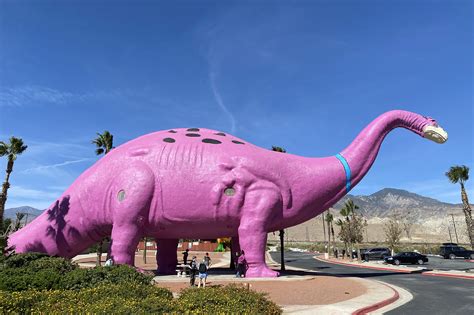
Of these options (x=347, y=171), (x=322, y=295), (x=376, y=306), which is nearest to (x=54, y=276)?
(x=322, y=295)

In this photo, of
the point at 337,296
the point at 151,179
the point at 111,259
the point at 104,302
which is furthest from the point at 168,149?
the point at 104,302

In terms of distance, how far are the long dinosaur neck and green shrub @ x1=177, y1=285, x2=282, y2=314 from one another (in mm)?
11070

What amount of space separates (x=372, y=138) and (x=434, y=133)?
270 centimetres

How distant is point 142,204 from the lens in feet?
50.5

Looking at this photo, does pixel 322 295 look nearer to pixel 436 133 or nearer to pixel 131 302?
pixel 131 302

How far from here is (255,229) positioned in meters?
15.5

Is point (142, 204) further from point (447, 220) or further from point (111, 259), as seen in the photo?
point (447, 220)

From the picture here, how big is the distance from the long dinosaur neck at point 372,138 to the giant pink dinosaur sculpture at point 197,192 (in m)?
0.05

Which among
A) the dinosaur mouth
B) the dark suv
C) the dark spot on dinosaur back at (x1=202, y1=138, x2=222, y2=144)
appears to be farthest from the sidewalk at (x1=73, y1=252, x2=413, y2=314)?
the dark suv

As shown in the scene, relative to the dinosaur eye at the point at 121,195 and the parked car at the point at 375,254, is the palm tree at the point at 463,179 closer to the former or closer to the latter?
the parked car at the point at 375,254

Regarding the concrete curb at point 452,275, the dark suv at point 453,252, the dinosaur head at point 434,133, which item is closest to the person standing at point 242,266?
the dinosaur head at point 434,133

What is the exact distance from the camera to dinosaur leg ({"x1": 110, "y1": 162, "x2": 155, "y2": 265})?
15.2 metres

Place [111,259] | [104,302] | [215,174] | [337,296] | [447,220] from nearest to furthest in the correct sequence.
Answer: [104,302], [337,296], [111,259], [215,174], [447,220]

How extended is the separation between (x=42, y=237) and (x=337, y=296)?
12.3 m
